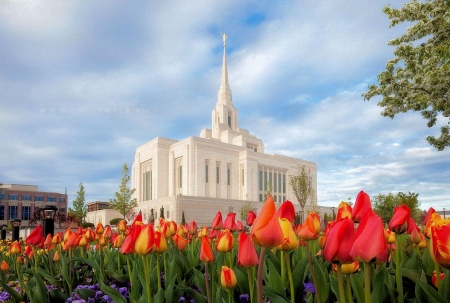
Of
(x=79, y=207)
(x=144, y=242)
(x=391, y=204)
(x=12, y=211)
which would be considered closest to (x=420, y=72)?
(x=391, y=204)

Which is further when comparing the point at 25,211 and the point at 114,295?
the point at 25,211

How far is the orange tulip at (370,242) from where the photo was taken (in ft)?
4.99

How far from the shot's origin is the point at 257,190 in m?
61.1

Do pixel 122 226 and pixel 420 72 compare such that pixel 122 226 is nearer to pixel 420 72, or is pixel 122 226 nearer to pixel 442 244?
pixel 442 244

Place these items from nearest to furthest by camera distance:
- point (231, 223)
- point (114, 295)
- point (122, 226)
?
point (114, 295) → point (231, 223) → point (122, 226)

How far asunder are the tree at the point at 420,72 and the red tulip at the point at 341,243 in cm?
1590

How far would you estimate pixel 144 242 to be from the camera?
7.95 feet

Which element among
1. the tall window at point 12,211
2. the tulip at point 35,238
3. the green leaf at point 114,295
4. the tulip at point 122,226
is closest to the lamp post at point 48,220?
the tulip at point 35,238

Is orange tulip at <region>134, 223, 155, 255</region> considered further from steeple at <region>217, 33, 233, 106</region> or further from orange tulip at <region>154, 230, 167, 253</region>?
steeple at <region>217, 33, 233, 106</region>

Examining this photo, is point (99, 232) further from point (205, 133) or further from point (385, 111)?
point (205, 133)

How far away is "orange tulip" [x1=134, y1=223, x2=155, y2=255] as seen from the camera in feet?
7.92

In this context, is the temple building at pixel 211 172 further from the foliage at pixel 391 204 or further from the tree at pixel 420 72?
the tree at pixel 420 72

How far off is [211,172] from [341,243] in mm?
56608

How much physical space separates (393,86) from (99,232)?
1669 centimetres
